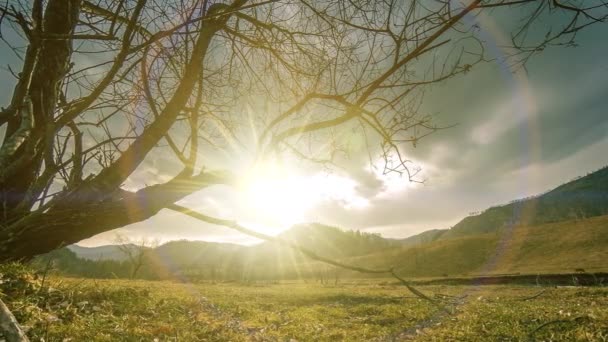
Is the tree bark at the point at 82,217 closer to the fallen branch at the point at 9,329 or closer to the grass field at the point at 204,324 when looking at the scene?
the fallen branch at the point at 9,329

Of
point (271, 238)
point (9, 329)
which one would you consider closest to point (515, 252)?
point (271, 238)

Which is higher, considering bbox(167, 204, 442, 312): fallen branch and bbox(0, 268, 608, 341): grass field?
bbox(167, 204, 442, 312): fallen branch

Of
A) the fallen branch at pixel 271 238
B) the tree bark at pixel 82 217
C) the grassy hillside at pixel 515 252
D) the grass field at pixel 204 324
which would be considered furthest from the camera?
the grassy hillside at pixel 515 252

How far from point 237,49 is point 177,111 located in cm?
137

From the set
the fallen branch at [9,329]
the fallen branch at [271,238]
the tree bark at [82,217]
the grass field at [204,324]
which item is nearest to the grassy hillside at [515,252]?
the grass field at [204,324]

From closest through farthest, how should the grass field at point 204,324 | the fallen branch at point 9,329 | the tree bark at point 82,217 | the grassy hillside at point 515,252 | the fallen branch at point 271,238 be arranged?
the fallen branch at point 9,329 → the fallen branch at point 271,238 → the tree bark at point 82,217 → the grass field at point 204,324 → the grassy hillside at point 515,252

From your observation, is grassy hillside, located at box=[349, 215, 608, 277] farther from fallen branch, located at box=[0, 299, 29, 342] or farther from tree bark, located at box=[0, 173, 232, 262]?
fallen branch, located at box=[0, 299, 29, 342]

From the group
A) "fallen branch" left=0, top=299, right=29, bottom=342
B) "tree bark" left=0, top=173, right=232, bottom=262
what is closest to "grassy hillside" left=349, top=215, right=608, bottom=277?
"tree bark" left=0, top=173, right=232, bottom=262

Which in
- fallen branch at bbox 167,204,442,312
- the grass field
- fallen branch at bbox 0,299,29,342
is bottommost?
the grass field

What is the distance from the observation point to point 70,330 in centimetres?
488

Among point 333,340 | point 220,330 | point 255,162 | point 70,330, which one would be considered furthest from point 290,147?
point 333,340

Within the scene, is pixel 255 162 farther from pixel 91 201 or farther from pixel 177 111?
pixel 91 201

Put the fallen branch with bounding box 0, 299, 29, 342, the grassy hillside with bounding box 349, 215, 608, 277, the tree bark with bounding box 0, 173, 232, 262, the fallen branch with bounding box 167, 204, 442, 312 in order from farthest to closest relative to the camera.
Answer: the grassy hillside with bounding box 349, 215, 608, 277 < the tree bark with bounding box 0, 173, 232, 262 < the fallen branch with bounding box 167, 204, 442, 312 < the fallen branch with bounding box 0, 299, 29, 342

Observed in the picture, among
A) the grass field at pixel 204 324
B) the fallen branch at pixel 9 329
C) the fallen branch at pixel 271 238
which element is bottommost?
the grass field at pixel 204 324
